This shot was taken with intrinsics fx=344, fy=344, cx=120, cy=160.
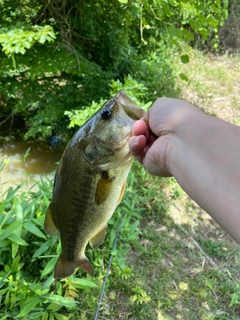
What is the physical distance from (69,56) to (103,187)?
3.62 meters

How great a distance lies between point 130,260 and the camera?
343 centimetres

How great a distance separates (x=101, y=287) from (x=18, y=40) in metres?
2.99

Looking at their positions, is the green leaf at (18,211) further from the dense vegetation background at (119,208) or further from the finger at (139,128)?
the finger at (139,128)

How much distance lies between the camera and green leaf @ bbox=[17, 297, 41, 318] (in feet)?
7.53

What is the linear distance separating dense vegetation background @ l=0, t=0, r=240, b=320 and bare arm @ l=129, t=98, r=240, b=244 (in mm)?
1400

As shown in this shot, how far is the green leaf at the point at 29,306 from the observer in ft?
7.53

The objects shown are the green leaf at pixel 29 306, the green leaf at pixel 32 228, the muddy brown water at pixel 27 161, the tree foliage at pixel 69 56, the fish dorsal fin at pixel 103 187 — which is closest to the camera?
the fish dorsal fin at pixel 103 187

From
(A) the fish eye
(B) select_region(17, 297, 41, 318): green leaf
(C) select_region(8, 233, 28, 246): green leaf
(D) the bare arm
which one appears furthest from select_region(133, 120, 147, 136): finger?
(B) select_region(17, 297, 41, 318): green leaf

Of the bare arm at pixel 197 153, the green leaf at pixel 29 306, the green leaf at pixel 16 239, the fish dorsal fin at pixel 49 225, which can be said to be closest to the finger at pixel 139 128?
the bare arm at pixel 197 153

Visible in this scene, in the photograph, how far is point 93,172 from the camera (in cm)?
168

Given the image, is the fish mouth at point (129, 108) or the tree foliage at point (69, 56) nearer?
the fish mouth at point (129, 108)

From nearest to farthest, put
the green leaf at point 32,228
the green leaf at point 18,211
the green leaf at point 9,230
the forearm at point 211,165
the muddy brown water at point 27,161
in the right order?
the forearm at point 211,165, the green leaf at point 9,230, the green leaf at point 32,228, the green leaf at point 18,211, the muddy brown water at point 27,161

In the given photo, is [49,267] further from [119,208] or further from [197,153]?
[197,153]

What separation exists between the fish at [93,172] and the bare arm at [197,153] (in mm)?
87
